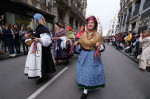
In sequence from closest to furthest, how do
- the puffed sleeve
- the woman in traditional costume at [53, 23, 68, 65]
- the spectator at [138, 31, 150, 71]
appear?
the puffed sleeve, the spectator at [138, 31, 150, 71], the woman in traditional costume at [53, 23, 68, 65]

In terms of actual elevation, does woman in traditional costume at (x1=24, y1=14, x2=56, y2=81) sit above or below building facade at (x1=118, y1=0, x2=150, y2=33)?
below

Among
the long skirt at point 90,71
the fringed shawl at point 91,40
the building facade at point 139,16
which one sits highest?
the building facade at point 139,16

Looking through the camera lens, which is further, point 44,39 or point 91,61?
point 44,39

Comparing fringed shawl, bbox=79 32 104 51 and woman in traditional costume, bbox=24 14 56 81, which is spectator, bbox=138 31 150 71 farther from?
woman in traditional costume, bbox=24 14 56 81

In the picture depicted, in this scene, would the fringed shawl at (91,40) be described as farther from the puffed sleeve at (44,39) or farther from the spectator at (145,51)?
the spectator at (145,51)

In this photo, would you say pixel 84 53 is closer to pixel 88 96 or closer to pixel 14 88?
pixel 88 96

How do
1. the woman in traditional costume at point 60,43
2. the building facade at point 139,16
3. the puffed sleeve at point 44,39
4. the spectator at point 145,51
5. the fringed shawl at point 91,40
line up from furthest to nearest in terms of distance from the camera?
the building facade at point 139,16 < the woman in traditional costume at point 60,43 < the spectator at point 145,51 < the puffed sleeve at point 44,39 < the fringed shawl at point 91,40

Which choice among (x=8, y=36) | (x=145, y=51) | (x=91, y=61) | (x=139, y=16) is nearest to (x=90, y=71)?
(x=91, y=61)

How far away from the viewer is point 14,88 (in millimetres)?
2117

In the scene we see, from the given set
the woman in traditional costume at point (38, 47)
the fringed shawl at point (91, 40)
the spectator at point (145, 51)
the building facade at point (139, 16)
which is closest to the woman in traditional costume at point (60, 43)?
the woman in traditional costume at point (38, 47)

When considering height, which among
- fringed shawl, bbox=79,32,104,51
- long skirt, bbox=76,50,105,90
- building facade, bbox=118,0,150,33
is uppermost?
building facade, bbox=118,0,150,33

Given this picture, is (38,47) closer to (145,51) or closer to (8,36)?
(145,51)

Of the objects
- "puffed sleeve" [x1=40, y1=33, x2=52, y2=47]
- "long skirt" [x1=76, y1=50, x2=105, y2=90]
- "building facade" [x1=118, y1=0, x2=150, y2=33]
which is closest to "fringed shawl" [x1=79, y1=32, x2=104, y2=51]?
"long skirt" [x1=76, y1=50, x2=105, y2=90]

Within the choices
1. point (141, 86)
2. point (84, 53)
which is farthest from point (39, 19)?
point (141, 86)
